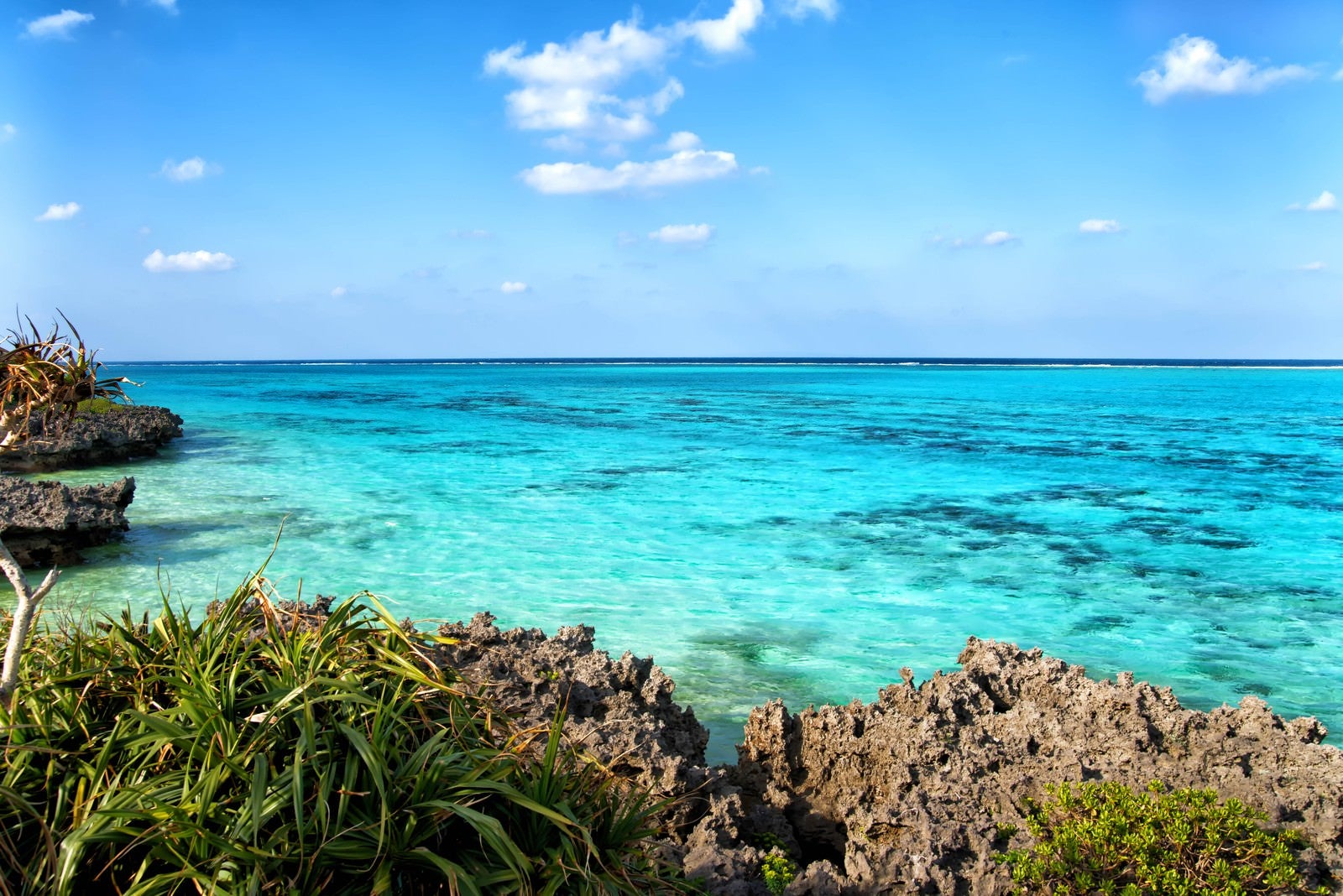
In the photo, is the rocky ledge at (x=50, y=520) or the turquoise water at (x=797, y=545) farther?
the rocky ledge at (x=50, y=520)

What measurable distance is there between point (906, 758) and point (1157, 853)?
1.18 metres

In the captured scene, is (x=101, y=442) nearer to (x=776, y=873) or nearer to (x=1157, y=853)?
(x=776, y=873)

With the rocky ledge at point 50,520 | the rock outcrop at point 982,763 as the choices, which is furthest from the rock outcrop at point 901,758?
the rocky ledge at point 50,520

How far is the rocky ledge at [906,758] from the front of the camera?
145 inches

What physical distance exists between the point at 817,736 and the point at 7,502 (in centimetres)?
943

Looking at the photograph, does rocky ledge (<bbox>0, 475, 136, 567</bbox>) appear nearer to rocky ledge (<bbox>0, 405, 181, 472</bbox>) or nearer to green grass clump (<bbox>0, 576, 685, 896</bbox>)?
rocky ledge (<bbox>0, 405, 181, 472</bbox>)

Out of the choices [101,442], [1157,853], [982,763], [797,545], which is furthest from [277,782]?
[101,442]

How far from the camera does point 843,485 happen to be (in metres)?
17.9

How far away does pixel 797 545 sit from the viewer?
1265cm

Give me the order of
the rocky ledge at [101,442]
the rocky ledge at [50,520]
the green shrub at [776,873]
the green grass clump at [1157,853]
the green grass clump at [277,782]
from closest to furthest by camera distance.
Result: the green grass clump at [277,782], the green grass clump at [1157,853], the green shrub at [776,873], the rocky ledge at [50,520], the rocky ledge at [101,442]

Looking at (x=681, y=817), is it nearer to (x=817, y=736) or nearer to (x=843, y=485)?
(x=817, y=736)

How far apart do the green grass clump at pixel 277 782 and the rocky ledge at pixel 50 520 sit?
8.10 m

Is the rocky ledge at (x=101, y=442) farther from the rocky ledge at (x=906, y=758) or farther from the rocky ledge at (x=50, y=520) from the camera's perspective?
the rocky ledge at (x=906, y=758)

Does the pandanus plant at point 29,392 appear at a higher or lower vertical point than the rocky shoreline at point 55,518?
higher
